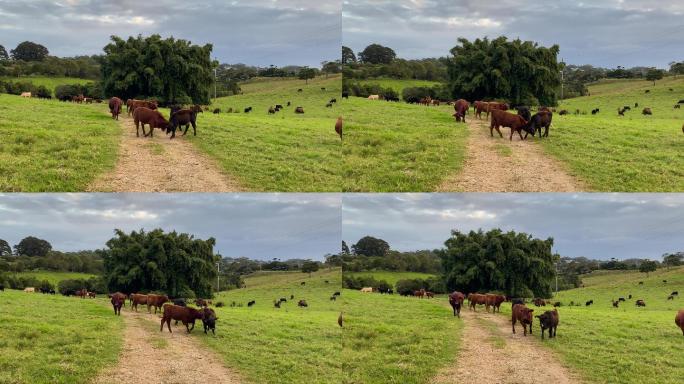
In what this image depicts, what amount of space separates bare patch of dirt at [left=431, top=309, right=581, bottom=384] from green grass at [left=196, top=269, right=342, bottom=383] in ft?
10.3

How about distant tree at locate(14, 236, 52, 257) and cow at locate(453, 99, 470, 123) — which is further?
distant tree at locate(14, 236, 52, 257)

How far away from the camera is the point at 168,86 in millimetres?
41250

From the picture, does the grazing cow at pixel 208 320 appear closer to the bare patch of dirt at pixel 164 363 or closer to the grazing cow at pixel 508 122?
the bare patch of dirt at pixel 164 363

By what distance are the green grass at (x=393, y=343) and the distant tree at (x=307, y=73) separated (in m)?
42.8

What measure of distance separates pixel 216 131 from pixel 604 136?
1572 centimetres

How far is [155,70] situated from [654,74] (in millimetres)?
64283

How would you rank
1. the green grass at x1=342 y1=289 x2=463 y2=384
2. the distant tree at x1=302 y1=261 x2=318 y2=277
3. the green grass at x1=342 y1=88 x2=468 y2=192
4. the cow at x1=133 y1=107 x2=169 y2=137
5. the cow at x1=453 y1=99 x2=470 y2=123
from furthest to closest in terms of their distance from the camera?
the cow at x1=453 y1=99 x2=470 y2=123
the distant tree at x1=302 y1=261 x2=318 y2=277
the cow at x1=133 y1=107 x2=169 y2=137
the green grass at x1=342 y1=88 x2=468 y2=192
the green grass at x1=342 y1=289 x2=463 y2=384

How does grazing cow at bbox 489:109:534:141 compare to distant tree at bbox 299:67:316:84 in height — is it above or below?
below

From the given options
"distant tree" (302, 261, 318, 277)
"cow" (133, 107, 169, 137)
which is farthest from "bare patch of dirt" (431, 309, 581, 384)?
"cow" (133, 107, 169, 137)

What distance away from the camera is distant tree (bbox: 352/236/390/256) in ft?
71.3

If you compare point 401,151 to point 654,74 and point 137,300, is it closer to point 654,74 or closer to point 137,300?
point 137,300

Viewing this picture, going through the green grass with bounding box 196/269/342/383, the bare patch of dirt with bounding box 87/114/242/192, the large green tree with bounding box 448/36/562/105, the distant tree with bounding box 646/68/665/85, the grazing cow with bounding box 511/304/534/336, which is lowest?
the green grass with bounding box 196/269/342/383

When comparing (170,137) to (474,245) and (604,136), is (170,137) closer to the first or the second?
(474,245)

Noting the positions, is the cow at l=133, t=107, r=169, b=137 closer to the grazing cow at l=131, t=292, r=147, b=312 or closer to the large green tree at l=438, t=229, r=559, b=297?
the grazing cow at l=131, t=292, r=147, b=312
